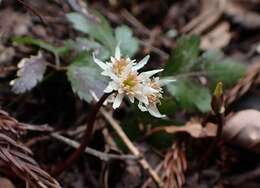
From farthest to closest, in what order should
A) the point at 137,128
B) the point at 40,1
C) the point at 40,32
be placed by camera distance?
the point at 40,1, the point at 40,32, the point at 137,128

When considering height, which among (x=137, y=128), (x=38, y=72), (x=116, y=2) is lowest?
(x=137, y=128)

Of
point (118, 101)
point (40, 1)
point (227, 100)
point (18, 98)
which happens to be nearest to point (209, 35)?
point (227, 100)

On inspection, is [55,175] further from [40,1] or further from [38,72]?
[40,1]

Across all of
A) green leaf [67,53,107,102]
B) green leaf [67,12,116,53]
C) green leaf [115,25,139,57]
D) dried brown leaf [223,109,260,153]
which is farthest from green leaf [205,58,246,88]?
green leaf [67,53,107,102]

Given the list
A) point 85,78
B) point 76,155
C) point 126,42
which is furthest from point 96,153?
point 126,42

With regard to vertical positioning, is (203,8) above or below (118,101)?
above

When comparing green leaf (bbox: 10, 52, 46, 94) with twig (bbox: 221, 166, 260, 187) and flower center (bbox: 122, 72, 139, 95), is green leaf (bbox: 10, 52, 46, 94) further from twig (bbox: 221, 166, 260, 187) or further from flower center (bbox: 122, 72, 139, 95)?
twig (bbox: 221, 166, 260, 187)

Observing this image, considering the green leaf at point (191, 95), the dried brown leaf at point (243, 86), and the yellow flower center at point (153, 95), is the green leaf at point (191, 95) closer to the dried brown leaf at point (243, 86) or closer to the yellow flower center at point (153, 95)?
the dried brown leaf at point (243, 86)
